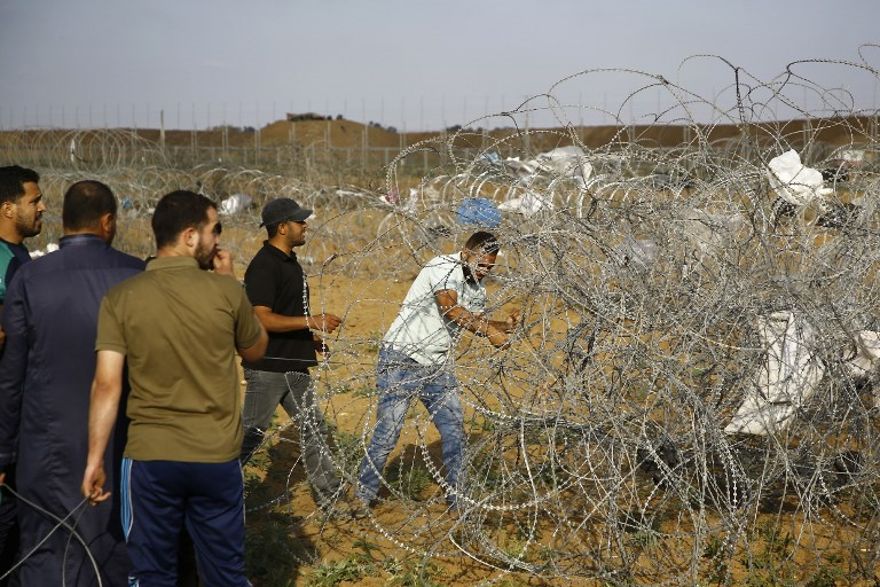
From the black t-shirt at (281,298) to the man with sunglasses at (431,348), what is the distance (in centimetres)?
44

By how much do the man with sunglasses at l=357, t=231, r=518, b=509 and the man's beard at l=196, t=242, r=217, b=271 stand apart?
1.47m

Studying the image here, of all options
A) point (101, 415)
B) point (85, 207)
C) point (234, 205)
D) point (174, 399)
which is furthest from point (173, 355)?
point (234, 205)

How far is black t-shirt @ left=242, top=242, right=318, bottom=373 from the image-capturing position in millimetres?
4844

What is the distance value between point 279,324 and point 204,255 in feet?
5.28

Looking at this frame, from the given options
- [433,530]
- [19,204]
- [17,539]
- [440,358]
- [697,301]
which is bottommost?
[433,530]

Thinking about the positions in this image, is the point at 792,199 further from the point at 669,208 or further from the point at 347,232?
the point at 347,232

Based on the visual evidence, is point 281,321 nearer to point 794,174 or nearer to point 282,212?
point 282,212

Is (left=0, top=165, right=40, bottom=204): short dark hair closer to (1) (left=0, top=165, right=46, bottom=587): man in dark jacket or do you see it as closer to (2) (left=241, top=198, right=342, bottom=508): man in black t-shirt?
(1) (left=0, top=165, right=46, bottom=587): man in dark jacket

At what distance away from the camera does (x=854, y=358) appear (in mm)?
4238

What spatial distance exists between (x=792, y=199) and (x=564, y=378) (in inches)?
80.1

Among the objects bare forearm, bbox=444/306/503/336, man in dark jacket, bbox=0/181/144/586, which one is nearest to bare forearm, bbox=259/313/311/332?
bare forearm, bbox=444/306/503/336

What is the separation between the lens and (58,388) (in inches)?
128

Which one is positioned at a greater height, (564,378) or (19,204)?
(19,204)

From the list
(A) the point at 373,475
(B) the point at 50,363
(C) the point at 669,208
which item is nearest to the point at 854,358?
(C) the point at 669,208
